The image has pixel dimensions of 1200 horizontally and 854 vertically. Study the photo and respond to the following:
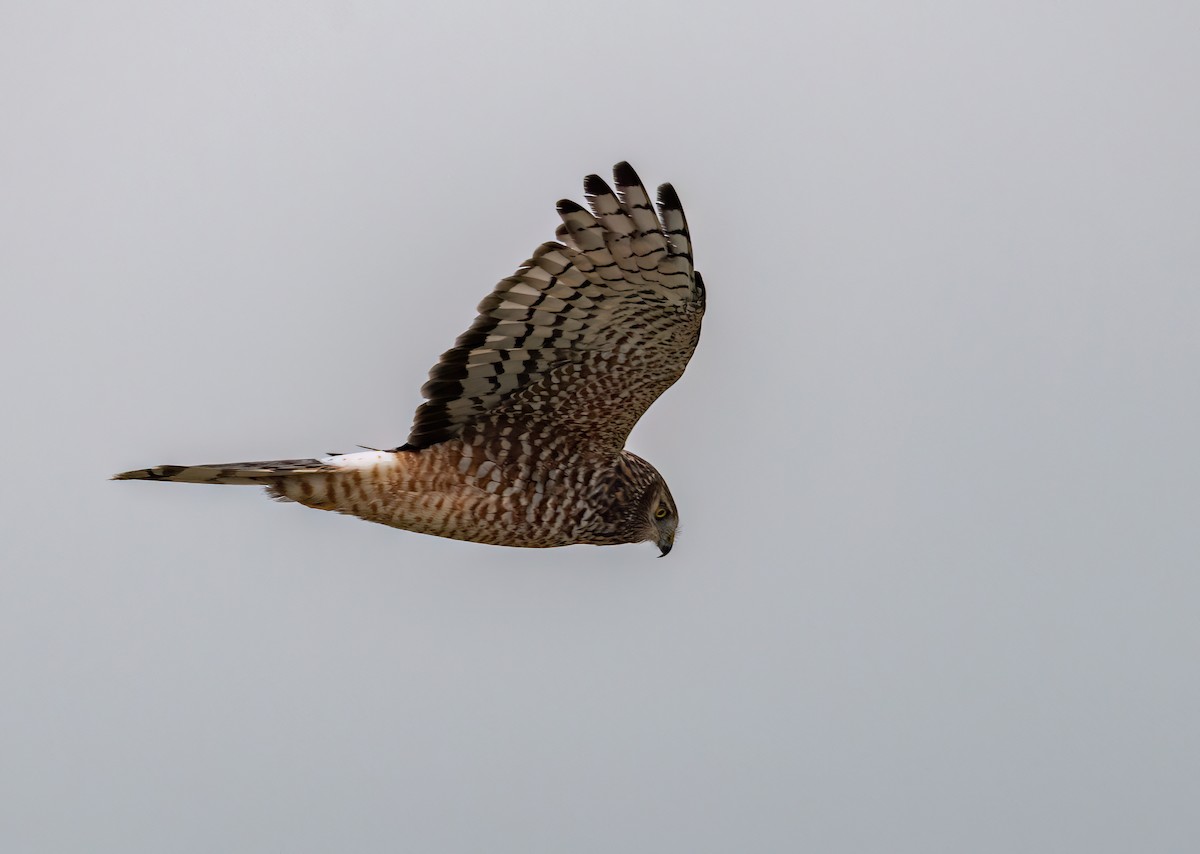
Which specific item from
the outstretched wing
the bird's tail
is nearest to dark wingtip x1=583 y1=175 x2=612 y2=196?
the outstretched wing

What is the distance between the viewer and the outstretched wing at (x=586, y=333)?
5500 millimetres

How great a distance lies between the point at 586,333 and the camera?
19.5 feet

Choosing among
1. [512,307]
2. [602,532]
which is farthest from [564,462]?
[512,307]

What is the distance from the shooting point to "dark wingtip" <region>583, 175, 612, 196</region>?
17.9 ft

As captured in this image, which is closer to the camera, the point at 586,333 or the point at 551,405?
the point at 586,333

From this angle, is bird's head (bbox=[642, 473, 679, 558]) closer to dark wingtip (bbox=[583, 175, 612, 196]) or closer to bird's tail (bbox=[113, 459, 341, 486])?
bird's tail (bbox=[113, 459, 341, 486])

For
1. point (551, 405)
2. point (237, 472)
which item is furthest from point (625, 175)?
point (237, 472)

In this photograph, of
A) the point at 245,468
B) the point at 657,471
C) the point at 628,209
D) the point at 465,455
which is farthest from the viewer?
the point at 657,471

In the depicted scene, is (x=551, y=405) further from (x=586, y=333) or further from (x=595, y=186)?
(x=595, y=186)

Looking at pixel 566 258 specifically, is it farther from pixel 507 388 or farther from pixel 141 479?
pixel 141 479

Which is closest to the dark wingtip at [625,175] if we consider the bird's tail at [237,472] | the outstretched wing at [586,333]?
the outstretched wing at [586,333]

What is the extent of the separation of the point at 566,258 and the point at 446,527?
4.24 feet

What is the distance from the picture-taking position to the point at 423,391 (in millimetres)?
6102

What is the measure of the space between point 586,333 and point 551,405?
0.42 metres
